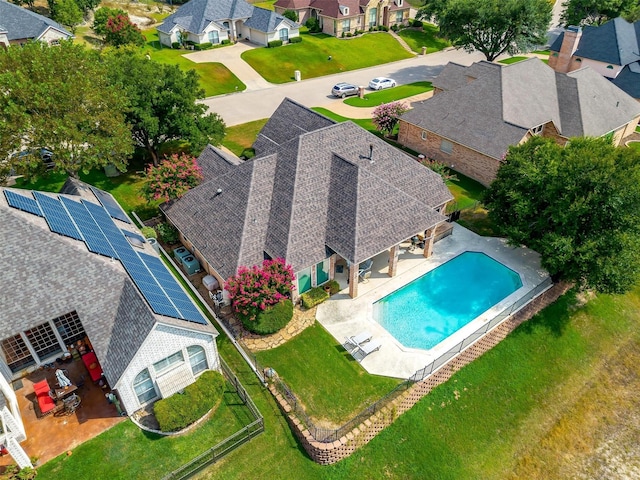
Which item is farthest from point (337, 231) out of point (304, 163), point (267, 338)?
point (267, 338)

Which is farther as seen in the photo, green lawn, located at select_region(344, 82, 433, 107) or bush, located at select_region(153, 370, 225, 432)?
green lawn, located at select_region(344, 82, 433, 107)

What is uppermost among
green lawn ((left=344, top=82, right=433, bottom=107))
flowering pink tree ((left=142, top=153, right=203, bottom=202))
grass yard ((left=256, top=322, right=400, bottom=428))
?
flowering pink tree ((left=142, top=153, right=203, bottom=202))

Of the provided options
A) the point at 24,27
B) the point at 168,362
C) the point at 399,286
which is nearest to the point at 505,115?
the point at 399,286

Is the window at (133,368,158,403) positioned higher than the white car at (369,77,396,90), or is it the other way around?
the white car at (369,77,396,90)

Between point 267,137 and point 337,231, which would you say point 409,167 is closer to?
point 337,231

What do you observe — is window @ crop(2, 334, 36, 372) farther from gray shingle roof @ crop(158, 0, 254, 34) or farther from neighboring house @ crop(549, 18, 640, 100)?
neighboring house @ crop(549, 18, 640, 100)

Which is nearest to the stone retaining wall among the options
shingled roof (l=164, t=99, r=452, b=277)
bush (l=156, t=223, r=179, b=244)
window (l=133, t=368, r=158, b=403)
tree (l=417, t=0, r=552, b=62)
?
window (l=133, t=368, r=158, b=403)

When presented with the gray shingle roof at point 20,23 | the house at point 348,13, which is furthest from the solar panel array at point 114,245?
the house at point 348,13
